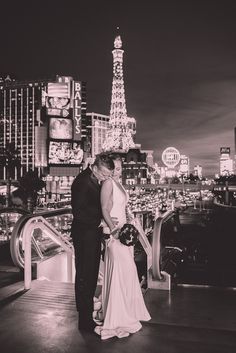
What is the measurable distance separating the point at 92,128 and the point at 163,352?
19426cm

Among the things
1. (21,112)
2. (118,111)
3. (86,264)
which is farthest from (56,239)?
(21,112)

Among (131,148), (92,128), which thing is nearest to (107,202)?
(131,148)

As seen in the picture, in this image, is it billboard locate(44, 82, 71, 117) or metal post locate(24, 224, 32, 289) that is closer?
metal post locate(24, 224, 32, 289)

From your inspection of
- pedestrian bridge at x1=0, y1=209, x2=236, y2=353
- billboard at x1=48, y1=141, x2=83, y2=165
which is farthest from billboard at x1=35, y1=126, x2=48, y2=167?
pedestrian bridge at x1=0, y1=209, x2=236, y2=353

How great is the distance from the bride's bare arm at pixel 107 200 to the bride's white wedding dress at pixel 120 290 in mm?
95

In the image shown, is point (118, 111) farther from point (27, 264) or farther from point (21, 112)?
point (27, 264)

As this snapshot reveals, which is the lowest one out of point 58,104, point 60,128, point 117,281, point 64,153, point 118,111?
point 117,281

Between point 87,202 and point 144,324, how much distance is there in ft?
5.12

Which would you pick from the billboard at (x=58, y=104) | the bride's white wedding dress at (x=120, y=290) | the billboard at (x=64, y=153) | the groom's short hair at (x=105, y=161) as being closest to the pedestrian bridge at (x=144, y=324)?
the bride's white wedding dress at (x=120, y=290)

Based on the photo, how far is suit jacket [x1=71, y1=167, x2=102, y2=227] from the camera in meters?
4.23

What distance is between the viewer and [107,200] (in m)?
4.11

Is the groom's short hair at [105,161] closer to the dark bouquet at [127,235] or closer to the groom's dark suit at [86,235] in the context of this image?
the groom's dark suit at [86,235]

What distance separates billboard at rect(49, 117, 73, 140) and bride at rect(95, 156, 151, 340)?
72382 millimetres

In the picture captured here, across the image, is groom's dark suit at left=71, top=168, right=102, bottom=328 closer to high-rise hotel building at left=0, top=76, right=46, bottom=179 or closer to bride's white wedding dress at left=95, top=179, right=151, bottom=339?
bride's white wedding dress at left=95, top=179, right=151, bottom=339
